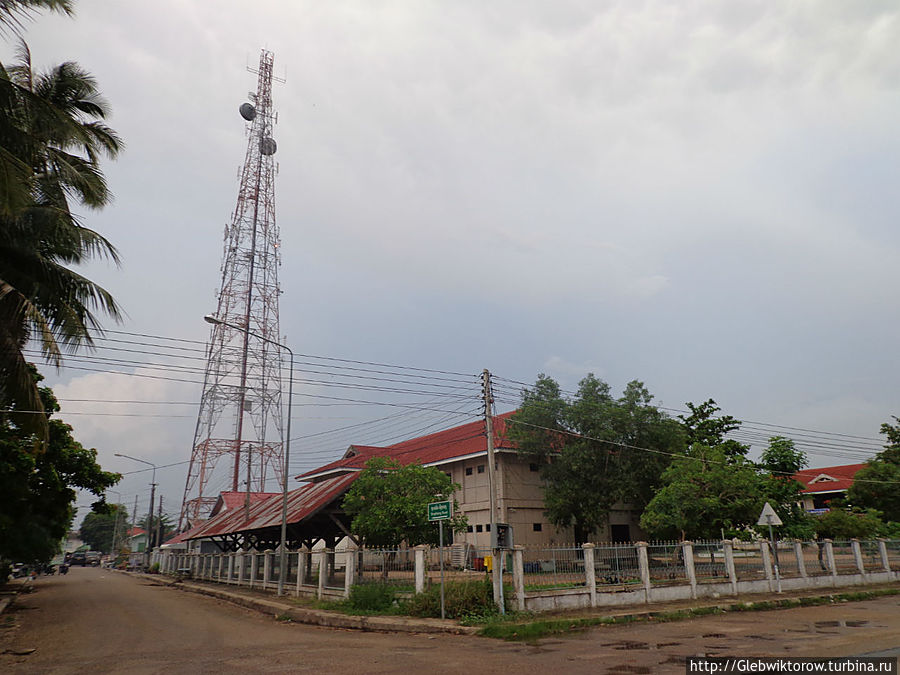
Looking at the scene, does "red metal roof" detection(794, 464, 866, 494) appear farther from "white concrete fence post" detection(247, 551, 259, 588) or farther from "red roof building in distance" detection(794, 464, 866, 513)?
"white concrete fence post" detection(247, 551, 259, 588)

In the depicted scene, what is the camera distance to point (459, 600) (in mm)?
14188

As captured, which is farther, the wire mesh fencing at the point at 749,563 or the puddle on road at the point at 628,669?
the wire mesh fencing at the point at 749,563

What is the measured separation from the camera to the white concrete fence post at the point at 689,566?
1709 centimetres

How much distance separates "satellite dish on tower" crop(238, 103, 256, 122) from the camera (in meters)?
38.9

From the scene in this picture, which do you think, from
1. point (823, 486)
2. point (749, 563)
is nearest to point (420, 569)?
point (749, 563)

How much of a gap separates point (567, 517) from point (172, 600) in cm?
1852

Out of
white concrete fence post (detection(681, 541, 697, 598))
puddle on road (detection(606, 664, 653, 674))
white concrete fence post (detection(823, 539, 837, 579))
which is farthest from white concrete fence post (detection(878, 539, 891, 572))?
puddle on road (detection(606, 664, 653, 674))

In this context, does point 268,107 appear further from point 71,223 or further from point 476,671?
point 476,671

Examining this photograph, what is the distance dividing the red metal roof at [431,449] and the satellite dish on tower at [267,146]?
21.0 m

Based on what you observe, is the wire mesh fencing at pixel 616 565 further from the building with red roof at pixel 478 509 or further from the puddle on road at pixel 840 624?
the building with red roof at pixel 478 509

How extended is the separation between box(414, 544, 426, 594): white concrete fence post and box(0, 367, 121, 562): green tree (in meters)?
11.8

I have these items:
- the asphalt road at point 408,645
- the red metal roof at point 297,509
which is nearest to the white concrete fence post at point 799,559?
the asphalt road at point 408,645

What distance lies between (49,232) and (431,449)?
28.9 metres

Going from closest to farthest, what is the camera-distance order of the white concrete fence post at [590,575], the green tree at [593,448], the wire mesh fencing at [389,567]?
1. the white concrete fence post at [590,575]
2. the wire mesh fencing at [389,567]
3. the green tree at [593,448]
